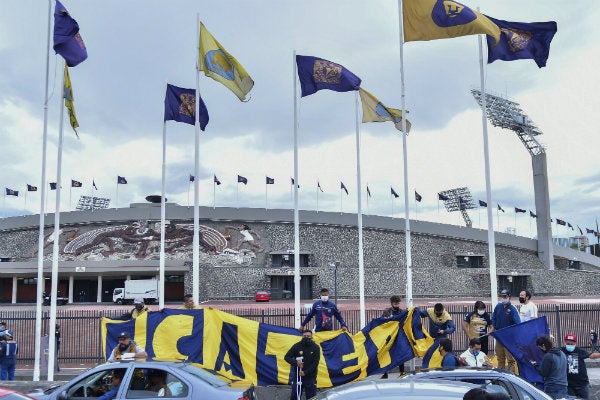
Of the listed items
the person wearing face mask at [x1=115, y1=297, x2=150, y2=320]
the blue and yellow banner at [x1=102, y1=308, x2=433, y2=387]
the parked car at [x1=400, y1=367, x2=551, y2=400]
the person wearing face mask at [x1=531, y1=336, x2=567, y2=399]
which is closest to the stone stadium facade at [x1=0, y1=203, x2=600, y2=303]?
the person wearing face mask at [x1=115, y1=297, x2=150, y2=320]

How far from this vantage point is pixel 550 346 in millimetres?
8258

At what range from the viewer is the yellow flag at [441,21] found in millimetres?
13688

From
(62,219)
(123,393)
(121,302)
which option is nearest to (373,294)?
(121,302)

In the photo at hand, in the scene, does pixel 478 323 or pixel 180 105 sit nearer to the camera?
pixel 478 323

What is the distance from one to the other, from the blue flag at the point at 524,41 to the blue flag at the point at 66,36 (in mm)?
10755

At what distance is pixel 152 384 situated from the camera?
746 centimetres

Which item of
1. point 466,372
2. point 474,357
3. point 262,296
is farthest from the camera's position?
point 262,296

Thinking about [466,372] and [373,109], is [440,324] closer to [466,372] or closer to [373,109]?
[466,372]

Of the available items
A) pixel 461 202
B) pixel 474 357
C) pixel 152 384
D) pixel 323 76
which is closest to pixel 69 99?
pixel 323 76

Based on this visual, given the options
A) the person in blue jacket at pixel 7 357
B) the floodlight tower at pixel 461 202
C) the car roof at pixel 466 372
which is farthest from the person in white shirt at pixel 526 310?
the floodlight tower at pixel 461 202

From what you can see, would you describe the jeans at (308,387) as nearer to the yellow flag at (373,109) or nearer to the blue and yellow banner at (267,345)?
the blue and yellow banner at (267,345)

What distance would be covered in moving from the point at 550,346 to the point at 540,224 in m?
64.4

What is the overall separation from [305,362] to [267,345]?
1699 millimetres

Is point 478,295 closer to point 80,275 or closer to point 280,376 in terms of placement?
point 80,275
